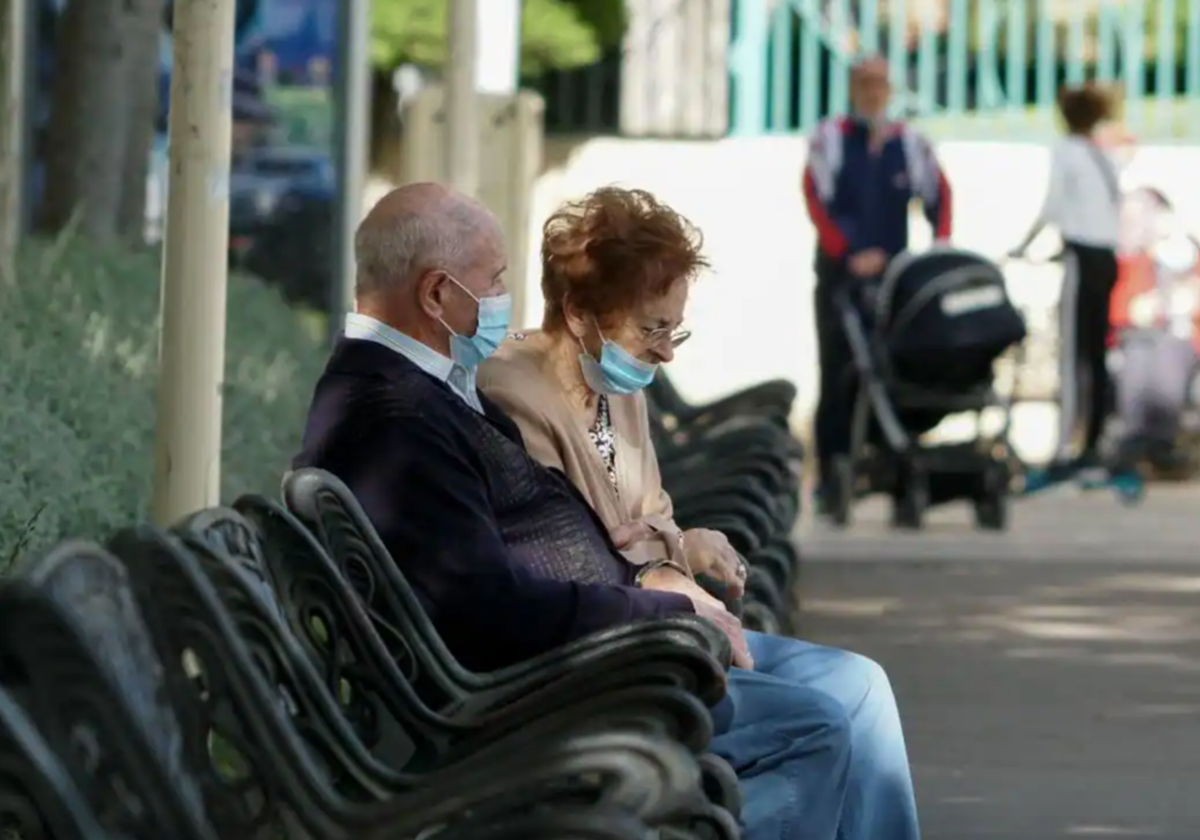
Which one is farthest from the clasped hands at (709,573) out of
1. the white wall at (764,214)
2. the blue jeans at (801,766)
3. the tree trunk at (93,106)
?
the white wall at (764,214)

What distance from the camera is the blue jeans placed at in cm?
540

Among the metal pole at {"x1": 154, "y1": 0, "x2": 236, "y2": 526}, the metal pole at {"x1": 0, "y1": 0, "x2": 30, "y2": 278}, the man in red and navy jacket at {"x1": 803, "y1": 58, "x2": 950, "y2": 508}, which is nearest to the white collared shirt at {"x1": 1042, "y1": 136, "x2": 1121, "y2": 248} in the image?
the man in red and navy jacket at {"x1": 803, "y1": 58, "x2": 950, "y2": 508}

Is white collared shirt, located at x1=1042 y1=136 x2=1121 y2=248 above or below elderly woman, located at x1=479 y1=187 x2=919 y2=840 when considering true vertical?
above

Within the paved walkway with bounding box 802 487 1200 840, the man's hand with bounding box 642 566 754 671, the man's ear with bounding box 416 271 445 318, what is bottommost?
the paved walkway with bounding box 802 487 1200 840

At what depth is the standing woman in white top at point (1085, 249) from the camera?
1641 cm

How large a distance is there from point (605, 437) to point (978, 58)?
580 inches

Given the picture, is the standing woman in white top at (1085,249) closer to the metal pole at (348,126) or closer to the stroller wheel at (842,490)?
the stroller wheel at (842,490)

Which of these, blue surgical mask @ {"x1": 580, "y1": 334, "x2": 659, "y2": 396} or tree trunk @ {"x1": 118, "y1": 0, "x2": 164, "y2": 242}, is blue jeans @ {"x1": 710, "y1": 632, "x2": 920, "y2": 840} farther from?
tree trunk @ {"x1": 118, "y1": 0, "x2": 164, "y2": 242}

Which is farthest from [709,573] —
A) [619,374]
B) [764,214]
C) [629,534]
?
[764,214]

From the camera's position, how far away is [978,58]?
2069cm

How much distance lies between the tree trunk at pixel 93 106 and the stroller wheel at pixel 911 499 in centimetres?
357

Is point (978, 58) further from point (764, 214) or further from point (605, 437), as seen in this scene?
point (605, 437)

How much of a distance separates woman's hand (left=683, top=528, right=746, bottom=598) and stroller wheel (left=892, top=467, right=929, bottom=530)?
8.13 m

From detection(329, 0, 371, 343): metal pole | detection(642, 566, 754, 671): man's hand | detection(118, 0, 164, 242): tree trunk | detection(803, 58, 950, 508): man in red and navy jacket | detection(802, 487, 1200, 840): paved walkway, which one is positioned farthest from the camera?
detection(803, 58, 950, 508): man in red and navy jacket
